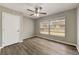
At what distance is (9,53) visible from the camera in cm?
152

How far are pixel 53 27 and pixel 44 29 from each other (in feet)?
0.67

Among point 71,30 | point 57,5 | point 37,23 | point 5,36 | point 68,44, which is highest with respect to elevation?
point 57,5

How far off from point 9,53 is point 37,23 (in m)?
0.85

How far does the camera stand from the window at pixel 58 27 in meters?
1.43

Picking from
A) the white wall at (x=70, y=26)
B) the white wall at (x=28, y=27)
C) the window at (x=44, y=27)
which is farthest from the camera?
the white wall at (x=28, y=27)

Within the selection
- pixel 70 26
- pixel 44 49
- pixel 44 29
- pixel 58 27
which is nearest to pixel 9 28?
pixel 44 29

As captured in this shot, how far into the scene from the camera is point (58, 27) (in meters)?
1.46

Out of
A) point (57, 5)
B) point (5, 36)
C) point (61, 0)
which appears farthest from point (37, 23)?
point (5, 36)

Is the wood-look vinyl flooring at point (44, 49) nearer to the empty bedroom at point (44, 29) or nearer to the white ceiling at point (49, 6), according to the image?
the empty bedroom at point (44, 29)

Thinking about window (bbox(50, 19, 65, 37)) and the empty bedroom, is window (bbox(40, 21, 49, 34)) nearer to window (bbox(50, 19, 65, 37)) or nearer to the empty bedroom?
the empty bedroom

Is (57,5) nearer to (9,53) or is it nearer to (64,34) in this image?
(64,34)

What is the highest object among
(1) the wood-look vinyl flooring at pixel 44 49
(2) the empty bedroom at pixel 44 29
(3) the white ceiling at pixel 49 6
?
(3) the white ceiling at pixel 49 6

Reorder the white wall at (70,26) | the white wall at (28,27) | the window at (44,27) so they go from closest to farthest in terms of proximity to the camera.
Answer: the white wall at (70,26) → the window at (44,27) → the white wall at (28,27)

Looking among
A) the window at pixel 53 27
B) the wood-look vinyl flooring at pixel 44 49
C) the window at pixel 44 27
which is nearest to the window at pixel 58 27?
the window at pixel 53 27
